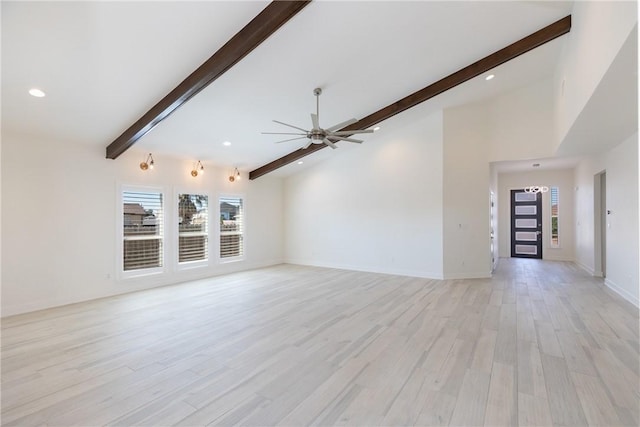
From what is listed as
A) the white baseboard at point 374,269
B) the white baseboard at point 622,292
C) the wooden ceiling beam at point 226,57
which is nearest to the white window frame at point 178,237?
the wooden ceiling beam at point 226,57

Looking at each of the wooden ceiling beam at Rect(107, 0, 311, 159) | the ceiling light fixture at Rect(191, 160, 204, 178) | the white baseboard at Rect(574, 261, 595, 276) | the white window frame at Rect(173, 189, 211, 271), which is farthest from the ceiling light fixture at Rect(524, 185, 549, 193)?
the ceiling light fixture at Rect(191, 160, 204, 178)

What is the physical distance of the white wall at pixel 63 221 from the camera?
171 inches

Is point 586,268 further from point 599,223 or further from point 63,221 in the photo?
point 63,221

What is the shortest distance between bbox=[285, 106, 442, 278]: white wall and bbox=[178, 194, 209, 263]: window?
284 centimetres

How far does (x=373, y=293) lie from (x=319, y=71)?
151 inches

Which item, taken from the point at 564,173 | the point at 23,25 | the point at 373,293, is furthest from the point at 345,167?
the point at 564,173

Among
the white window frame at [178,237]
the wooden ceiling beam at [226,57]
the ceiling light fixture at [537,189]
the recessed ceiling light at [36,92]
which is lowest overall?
the white window frame at [178,237]

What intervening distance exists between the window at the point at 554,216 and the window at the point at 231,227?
9.81 metres

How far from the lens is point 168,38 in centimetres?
312

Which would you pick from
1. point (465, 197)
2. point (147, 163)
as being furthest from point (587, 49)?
point (147, 163)

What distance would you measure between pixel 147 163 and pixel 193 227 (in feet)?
5.67

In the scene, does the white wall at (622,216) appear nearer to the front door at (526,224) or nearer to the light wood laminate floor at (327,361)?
the light wood laminate floor at (327,361)

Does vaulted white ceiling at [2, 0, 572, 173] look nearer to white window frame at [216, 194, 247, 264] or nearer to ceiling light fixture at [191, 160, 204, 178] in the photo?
ceiling light fixture at [191, 160, 204, 178]

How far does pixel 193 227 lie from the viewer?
6.86 m
